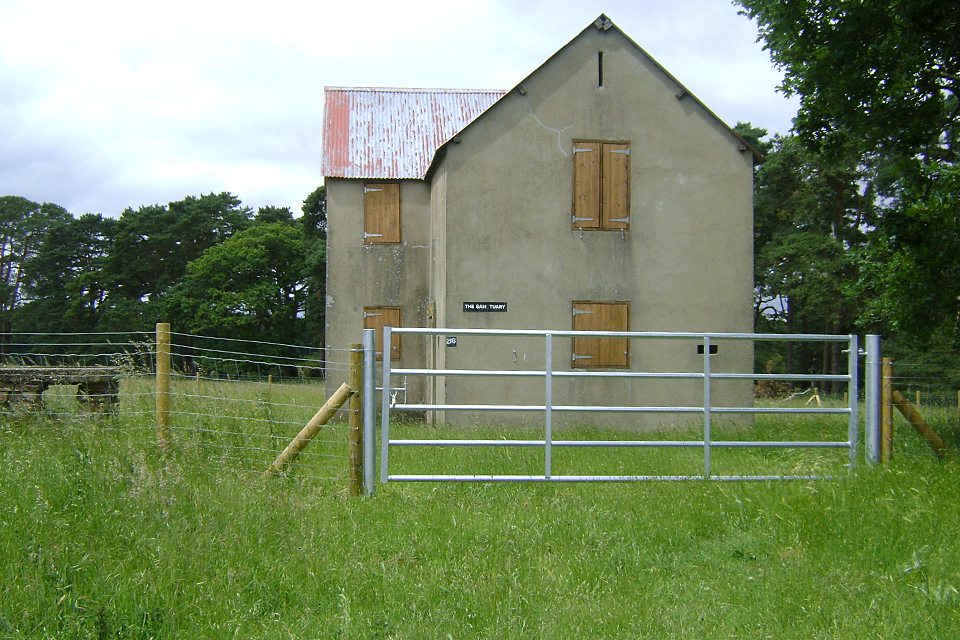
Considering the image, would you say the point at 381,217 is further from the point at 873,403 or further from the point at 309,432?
the point at 873,403

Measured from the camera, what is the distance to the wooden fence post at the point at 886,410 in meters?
8.84

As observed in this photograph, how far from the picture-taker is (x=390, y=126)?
2133 cm

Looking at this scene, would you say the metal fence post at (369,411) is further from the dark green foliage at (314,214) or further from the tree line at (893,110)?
the dark green foliage at (314,214)

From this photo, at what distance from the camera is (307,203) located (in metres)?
54.7

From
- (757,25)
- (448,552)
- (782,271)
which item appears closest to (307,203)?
(782,271)

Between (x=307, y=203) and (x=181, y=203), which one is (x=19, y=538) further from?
(x=181, y=203)

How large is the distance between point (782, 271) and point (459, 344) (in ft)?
97.1

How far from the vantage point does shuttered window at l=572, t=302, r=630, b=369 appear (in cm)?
1565

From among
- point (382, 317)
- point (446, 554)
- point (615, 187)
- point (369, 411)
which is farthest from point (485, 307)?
point (446, 554)

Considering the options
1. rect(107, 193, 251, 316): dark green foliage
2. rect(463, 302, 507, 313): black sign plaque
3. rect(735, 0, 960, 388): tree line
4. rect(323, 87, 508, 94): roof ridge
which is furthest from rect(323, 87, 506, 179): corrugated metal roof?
rect(107, 193, 251, 316): dark green foliage

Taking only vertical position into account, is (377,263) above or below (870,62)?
below

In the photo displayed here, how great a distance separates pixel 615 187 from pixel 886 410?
834cm

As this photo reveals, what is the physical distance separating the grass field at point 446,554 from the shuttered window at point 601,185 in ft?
29.8

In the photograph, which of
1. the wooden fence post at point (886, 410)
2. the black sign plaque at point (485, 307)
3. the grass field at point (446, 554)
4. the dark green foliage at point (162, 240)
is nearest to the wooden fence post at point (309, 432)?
the grass field at point (446, 554)
